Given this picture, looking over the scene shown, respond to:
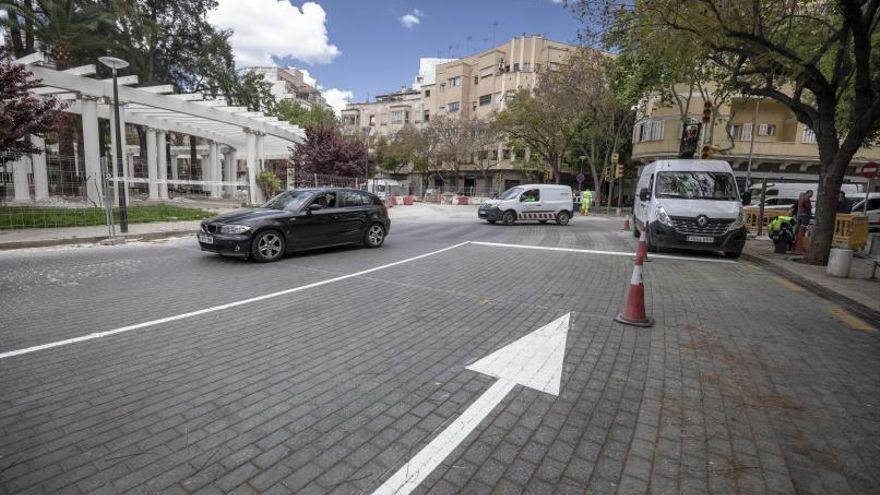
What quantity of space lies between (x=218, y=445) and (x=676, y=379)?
11.3ft

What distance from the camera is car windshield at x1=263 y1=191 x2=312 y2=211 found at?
9342mm

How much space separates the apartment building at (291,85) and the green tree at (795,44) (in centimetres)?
7127

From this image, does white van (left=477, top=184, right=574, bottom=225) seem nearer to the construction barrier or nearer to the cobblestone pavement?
the construction barrier

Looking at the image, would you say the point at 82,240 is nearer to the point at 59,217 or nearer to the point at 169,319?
the point at 59,217

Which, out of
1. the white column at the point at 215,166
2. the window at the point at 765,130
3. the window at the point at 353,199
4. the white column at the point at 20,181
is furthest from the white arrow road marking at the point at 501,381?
the window at the point at 765,130

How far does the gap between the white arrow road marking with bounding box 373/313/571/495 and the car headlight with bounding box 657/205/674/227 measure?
264 inches

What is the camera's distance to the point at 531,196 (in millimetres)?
19422

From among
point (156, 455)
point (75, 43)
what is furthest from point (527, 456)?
point (75, 43)

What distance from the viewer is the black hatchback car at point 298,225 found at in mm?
8344

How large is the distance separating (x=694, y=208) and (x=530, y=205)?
9.12m

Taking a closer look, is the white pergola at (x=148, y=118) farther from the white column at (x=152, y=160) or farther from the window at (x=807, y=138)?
the window at (x=807, y=138)

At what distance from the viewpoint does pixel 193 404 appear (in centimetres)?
305

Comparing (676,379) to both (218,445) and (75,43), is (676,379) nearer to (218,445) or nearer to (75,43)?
(218,445)

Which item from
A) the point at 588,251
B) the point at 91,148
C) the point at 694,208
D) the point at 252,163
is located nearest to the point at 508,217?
the point at 588,251
